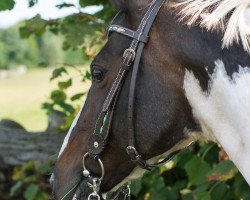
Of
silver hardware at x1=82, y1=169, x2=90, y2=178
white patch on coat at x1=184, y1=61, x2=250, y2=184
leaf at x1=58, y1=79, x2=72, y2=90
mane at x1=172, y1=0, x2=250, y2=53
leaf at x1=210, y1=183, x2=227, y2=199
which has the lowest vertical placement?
leaf at x1=210, y1=183, x2=227, y2=199

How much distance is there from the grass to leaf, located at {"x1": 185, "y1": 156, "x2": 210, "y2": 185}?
707 centimetres

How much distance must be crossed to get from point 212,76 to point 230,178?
1748mm

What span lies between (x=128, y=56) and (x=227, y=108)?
0.41 metres

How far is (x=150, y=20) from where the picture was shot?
2.05 metres

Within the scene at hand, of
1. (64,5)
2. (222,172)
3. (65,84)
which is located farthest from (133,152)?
(65,84)

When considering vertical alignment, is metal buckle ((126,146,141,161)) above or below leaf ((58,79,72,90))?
above

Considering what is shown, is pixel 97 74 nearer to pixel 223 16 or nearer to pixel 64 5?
pixel 223 16

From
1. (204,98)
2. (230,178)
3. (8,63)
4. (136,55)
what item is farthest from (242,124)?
(8,63)

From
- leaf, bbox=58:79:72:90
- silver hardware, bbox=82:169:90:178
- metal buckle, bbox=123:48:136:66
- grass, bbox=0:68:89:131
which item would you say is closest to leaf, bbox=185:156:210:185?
leaf, bbox=58:79:72:90

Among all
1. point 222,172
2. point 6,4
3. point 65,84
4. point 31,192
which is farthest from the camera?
point 31,192

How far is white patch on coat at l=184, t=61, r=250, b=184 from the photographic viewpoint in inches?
73.1

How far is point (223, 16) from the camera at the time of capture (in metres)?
1.93

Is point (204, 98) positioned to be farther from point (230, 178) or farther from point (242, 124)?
point (230, 178)

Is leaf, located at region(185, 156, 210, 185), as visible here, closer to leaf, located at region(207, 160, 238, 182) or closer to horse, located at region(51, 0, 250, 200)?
leaf, located at region(207, 160, 238, 182)
